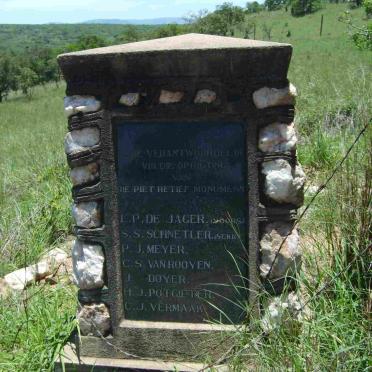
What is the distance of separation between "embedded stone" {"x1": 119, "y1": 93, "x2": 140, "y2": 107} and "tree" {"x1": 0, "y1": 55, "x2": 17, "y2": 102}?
54.2 metres

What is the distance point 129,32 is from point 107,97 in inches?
2280

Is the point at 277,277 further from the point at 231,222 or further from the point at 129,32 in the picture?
the point at 129,32

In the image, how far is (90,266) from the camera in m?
3.28

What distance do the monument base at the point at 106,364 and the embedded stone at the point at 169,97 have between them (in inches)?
58.8

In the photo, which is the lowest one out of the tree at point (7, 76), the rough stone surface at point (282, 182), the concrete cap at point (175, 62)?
the tree at point (7, 76)

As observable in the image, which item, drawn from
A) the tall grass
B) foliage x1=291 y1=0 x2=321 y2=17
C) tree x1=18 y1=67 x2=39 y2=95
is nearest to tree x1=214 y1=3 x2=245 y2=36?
foliage x1=291 y1=0 x2=321 y2=17

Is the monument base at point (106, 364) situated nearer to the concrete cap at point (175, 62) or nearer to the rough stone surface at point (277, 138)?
the rough stone surface at point (277, 138)

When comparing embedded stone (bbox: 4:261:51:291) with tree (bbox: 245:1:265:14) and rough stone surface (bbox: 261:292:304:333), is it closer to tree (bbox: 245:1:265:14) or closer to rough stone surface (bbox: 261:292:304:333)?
rough stone surface (bbox: 261:292:304:333)

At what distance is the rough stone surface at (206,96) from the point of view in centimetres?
300

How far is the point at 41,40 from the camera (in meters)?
153

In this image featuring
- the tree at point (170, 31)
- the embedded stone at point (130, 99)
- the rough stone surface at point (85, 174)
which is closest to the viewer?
the embedded stone at point (130, 99)

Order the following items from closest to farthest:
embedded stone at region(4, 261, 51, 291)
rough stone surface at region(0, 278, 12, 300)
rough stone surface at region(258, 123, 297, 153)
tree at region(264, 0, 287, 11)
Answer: rough stone surface at region(258, 123, 297, 153) → rough stone surface at region(0, 278, 12, 300) → embedded stone at region(4, 261, 51, 291) → tree at region(264, 0, 287, 11)

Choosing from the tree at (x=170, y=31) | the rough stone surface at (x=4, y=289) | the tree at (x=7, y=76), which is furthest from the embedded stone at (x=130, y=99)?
the tree at (x=7, y=76)

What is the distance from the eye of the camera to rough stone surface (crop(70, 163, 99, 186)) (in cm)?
320
